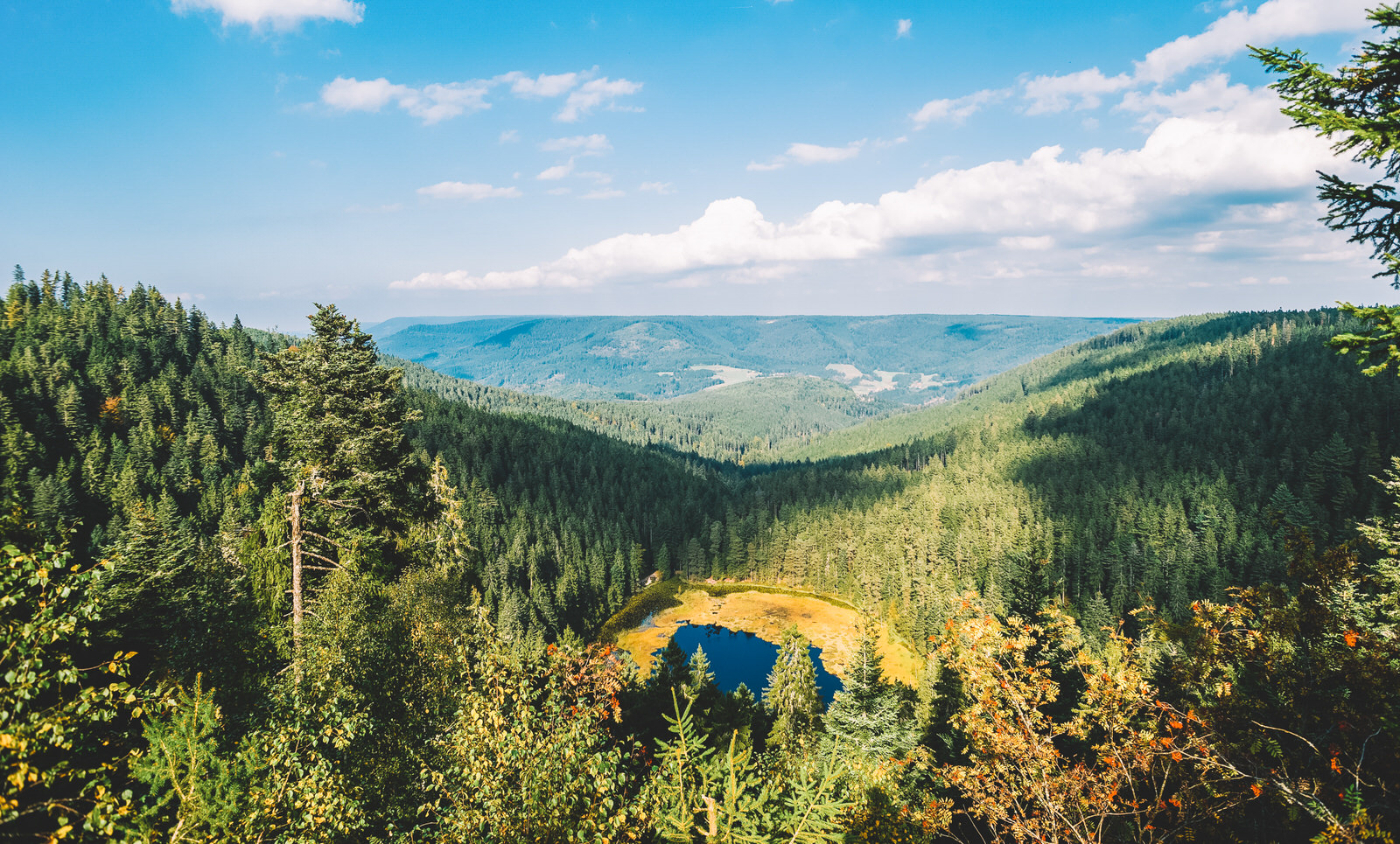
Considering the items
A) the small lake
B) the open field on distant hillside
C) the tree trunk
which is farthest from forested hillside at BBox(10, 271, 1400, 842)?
the small lake

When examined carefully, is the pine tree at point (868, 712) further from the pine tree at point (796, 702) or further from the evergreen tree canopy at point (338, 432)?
the evergreen tree canopy at point (338, 432)

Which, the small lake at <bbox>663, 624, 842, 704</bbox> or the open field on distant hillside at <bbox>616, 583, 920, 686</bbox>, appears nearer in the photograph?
the small lake at <bbox>663, 624, 842, 704</bbox>

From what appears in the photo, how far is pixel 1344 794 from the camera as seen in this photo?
695cm

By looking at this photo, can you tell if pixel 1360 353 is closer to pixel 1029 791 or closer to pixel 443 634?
pixel 1029 791

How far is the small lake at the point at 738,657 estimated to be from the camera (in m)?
77.4

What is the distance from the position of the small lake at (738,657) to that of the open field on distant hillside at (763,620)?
1511 mm

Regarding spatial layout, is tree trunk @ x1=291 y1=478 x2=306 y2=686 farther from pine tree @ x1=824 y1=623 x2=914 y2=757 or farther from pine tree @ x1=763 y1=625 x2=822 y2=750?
pine tree @ x1=763 y1=625 x2=822 y2=750

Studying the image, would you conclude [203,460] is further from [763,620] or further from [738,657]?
[763,620]

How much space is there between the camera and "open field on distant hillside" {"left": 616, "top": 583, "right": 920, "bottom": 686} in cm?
8338

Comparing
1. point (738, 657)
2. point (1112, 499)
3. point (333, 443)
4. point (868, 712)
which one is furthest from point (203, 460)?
point (1112, 499)

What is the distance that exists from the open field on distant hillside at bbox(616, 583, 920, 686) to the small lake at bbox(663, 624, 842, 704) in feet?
4.96

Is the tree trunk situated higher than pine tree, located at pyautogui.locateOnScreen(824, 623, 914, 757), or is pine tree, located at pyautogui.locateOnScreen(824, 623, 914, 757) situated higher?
the tree trunk

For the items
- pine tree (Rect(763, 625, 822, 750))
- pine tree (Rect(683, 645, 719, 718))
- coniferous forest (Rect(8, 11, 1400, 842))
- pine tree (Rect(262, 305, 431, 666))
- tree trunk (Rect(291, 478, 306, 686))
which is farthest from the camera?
pine tree (Rect(763, 625, 822, 750))

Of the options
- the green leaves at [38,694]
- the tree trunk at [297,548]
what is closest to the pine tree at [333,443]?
the tree trunk at [297,548]
